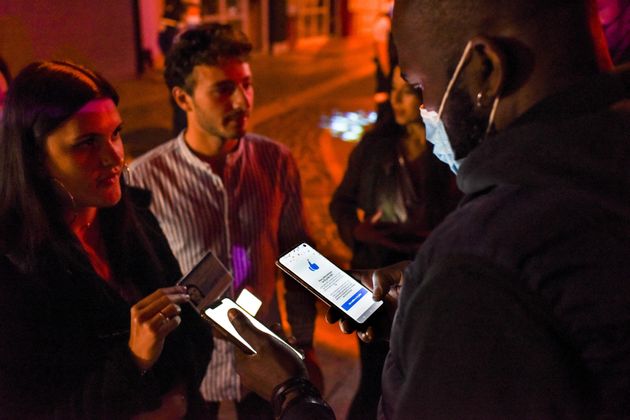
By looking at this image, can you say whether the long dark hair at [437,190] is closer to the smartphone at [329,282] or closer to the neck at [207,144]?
the neck at [207,144]

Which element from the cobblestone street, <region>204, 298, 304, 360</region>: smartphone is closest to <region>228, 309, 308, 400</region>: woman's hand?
<region>204, 298, 304, 360</region>: smartphone

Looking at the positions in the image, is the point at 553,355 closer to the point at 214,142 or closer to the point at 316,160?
the point at 214,142

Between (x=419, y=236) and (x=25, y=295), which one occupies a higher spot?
(x=25, y=295)

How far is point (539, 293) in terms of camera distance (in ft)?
2.90

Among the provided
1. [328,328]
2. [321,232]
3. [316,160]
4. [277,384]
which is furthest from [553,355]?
[316,160]

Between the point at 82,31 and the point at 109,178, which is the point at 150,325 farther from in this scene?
the point at 82,31

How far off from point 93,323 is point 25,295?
21cm

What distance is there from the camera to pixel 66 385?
1667mm

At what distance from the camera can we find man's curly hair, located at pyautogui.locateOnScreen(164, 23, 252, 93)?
261cm

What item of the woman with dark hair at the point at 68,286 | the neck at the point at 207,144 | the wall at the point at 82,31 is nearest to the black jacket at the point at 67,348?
the woman with dark hair at the point at 68,286

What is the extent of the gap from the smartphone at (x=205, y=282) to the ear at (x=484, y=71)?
1092 mm

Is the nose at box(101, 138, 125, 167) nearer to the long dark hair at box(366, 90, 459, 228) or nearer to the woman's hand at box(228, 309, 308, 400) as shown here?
the woman's hand at box(228, 309, 308, 400)

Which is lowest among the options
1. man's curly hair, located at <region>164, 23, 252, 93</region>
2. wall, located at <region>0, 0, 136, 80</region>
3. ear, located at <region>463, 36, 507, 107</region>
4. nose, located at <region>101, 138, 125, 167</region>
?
wall, located at <region>0, 0, 136, 80</region>

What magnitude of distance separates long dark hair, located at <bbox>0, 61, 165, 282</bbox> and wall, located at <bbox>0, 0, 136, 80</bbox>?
8.70m
